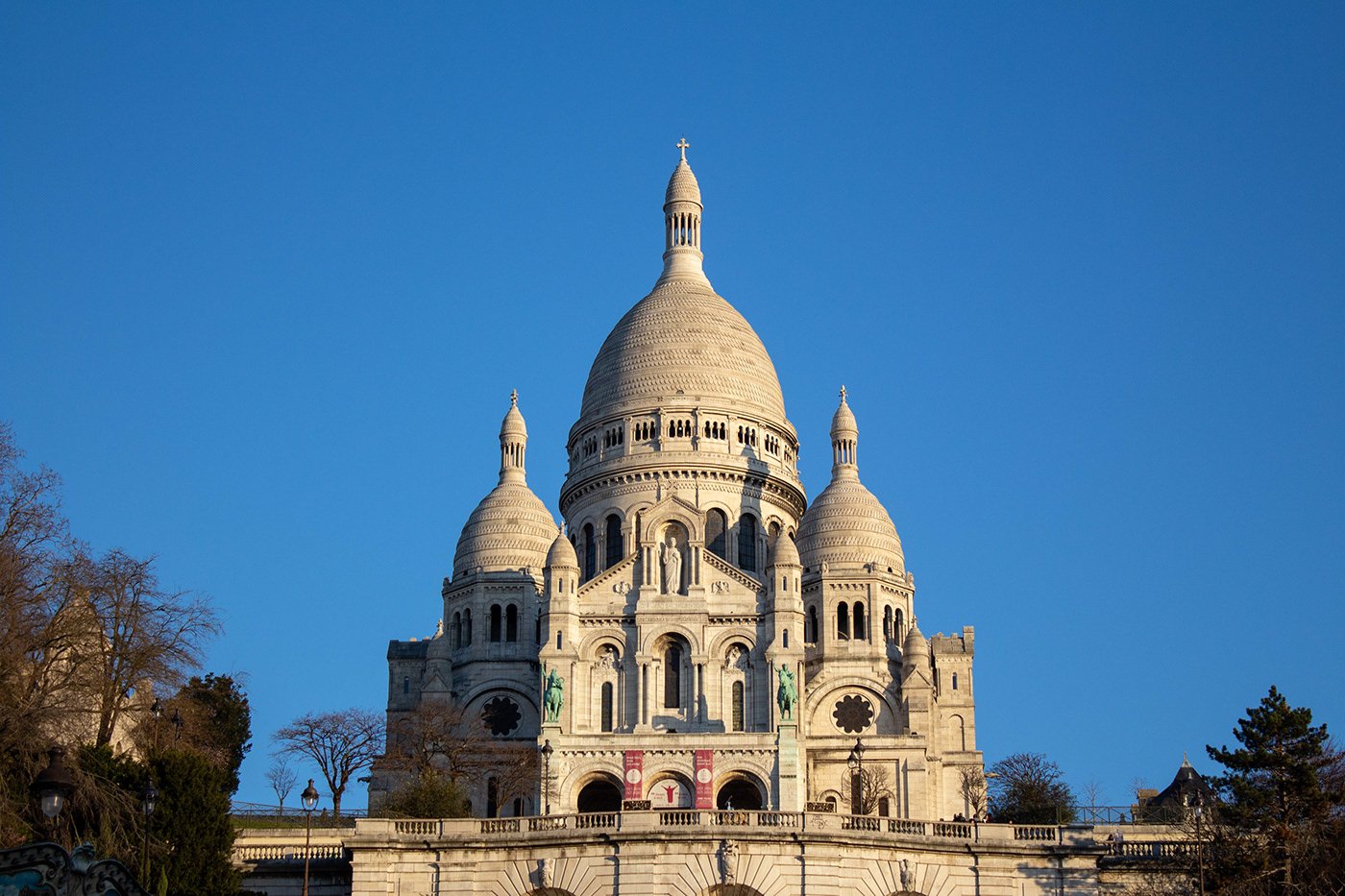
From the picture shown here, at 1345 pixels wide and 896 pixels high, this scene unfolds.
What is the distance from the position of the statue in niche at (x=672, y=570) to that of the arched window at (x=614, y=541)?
8783mm

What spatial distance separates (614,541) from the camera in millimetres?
102938

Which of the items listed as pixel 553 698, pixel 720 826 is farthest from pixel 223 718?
pixel 720 826

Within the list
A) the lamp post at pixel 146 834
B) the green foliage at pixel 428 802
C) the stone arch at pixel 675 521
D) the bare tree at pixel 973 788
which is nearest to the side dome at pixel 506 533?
the stone arch at pixel 675 521

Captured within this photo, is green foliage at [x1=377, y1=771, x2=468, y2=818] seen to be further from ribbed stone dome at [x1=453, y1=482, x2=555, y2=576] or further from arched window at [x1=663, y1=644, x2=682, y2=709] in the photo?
ribbed stone dome at [x1=453, y1=482, x2=555, y2=576]

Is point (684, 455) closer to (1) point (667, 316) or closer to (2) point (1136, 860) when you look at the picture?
(1) point (667, 316)

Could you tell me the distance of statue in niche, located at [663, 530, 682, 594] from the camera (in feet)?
303

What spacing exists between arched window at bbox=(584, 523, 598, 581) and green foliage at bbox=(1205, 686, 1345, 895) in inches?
1908

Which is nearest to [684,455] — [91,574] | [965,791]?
[965,791]

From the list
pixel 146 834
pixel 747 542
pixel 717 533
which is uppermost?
pixel 717 533

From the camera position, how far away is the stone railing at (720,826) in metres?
53.8

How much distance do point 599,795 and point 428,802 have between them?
19798mm

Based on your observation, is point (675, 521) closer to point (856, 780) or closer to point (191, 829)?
point (856, 780)

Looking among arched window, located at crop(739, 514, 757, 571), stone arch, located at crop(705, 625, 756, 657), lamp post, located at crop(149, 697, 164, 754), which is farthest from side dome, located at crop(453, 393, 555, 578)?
lamp post, located at crop(149, 697, 164, 754)

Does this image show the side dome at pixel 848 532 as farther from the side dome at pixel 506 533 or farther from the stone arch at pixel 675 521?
the side dome at pixel 506 533
